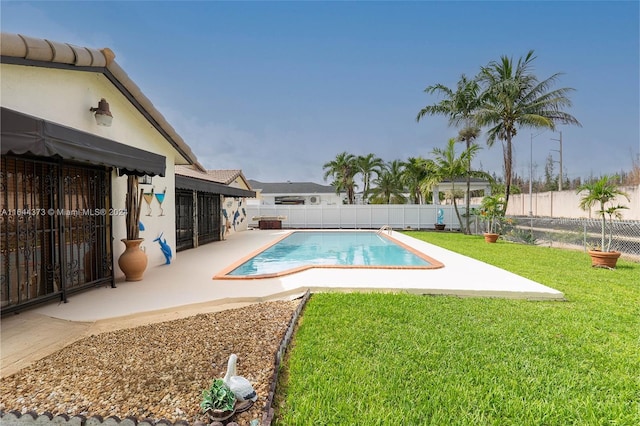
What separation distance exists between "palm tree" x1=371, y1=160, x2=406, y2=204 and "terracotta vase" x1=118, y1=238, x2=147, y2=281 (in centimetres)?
2868

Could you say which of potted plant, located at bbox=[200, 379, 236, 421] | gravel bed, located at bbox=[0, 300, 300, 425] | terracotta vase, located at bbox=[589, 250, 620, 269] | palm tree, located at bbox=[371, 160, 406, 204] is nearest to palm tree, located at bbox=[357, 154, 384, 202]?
palm tree, located at bbox=[371, 160, 406, 204]

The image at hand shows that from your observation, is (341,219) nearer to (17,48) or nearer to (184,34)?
(184,34)

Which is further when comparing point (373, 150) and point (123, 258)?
point (373, 150)

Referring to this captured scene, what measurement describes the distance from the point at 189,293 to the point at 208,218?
1055 cm

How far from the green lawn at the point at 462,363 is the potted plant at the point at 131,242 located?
440 cm

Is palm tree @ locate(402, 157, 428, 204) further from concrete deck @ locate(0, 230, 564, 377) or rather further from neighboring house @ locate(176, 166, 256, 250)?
concrete deck @ locate(0, 230, 564, 377)

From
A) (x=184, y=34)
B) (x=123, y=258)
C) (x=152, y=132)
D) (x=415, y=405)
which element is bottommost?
(x=415, y=405)

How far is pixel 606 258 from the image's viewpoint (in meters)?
9.38

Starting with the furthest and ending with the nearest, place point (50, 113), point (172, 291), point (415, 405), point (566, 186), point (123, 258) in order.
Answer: point (566, 186) → point (123, 258) → point (172, 291) → point (50, 113) → point (415, 405)

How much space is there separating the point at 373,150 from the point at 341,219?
1034 cm

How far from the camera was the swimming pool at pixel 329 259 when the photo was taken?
9344 millimetres

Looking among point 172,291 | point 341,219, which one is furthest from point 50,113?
point 341,219

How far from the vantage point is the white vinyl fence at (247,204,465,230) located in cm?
2741

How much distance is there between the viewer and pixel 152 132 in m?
8.70
